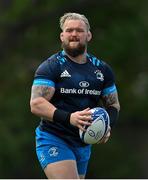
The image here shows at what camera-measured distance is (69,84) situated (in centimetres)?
1052

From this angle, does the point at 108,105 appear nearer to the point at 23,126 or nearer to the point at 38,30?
the point at 23,126

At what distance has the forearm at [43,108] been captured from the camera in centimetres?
1027

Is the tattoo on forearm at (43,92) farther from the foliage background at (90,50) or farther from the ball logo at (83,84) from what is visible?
the foliage background at (90,50)

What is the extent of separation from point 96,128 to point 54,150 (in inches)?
23.9

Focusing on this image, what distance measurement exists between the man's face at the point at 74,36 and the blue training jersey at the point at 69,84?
0.15m

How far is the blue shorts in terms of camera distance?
10.4 m

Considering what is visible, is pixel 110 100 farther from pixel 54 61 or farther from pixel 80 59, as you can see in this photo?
pixel 54 61

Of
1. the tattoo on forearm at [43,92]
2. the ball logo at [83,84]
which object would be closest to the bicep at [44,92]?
the tattoo on forearm at [43,92]

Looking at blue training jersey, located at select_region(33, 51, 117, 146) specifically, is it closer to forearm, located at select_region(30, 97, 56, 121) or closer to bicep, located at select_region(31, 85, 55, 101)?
bicep, located at select_region(31, 85, 55, 101)

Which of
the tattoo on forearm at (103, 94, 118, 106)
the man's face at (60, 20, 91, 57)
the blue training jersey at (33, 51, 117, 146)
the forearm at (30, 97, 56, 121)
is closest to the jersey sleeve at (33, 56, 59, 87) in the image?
the blue training jersey at (33, 51, 117, 146)

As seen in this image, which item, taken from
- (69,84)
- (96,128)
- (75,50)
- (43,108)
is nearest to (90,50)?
(75,50)

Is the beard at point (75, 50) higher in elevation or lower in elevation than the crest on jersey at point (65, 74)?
higher

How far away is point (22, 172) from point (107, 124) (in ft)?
61.3

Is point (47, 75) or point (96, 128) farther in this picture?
point (47, 75)
